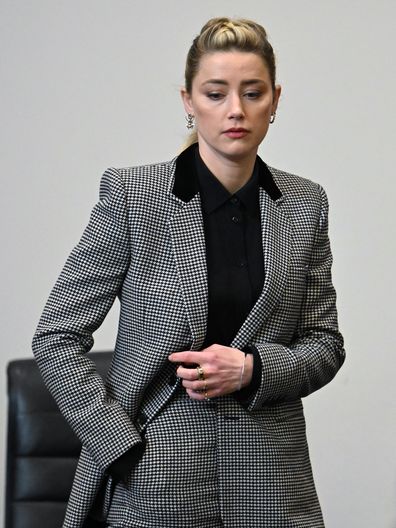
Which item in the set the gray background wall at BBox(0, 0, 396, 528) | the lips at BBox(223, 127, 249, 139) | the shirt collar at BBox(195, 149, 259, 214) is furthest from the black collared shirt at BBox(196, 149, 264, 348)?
the gray background wall at BBox(0, 0, 396, 528)

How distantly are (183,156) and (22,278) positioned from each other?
4.34ft

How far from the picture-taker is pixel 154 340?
1.84 meters

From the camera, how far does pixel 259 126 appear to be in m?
1.88

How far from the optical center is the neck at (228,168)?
1937mm

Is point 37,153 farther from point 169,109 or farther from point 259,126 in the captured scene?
point 259,126

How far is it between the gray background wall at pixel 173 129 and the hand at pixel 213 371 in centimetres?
141

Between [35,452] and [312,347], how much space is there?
2.14ft

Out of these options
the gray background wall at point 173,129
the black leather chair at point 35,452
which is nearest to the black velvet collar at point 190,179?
the black leather chair at point 35,452

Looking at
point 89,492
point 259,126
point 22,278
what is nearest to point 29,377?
point 89,492

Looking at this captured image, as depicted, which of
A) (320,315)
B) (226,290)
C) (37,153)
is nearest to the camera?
(226,290)

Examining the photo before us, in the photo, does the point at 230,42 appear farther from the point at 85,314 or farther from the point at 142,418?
the point at 142,418

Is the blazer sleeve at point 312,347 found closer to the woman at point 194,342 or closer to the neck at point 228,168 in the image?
the woman at point 194,342

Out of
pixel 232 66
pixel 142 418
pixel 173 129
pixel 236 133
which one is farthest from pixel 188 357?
pixel 173 129

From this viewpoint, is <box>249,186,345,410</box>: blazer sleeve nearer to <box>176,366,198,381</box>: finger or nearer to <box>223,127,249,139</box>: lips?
<box>176,366,198,381</box>: finger
